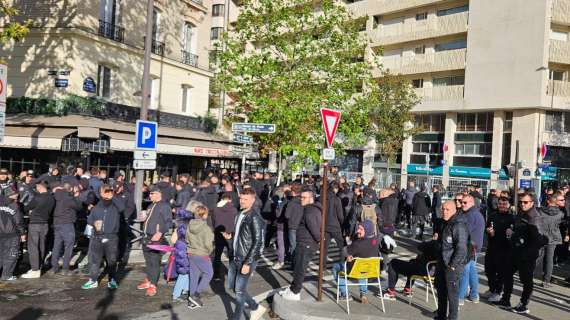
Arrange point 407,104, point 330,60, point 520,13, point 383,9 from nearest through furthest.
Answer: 1. point 330,60
2. point 520,13
3. point 407,104
4. point 383,9

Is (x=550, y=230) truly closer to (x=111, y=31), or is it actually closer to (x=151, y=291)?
(x=151, y=291)

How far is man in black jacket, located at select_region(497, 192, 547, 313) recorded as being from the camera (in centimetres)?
802

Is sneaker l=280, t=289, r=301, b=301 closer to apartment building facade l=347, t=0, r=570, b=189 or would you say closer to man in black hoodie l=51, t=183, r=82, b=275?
man in black hoodie l=51, t=183, r=82, b=275

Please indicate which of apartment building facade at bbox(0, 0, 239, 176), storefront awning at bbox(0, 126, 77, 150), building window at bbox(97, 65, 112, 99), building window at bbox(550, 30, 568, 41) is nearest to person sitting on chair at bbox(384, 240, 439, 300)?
apartment building facade at bbox(0, 0, 239, 176)

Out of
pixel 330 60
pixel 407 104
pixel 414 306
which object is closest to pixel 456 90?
pixel 407 104

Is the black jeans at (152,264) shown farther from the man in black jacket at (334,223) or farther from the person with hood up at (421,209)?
the person with hood up at (421,209)

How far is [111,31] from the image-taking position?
2072cm

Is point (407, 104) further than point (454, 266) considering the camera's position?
Yes

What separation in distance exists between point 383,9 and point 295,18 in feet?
71.5

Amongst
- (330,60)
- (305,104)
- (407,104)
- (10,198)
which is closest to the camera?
(10,198)

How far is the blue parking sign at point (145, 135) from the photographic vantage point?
1169 centimetres

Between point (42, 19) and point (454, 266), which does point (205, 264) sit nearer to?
point (454, 266)

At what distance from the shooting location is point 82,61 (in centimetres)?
1925

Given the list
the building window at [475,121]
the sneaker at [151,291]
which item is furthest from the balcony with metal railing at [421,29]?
the sneaker at [151,291]
